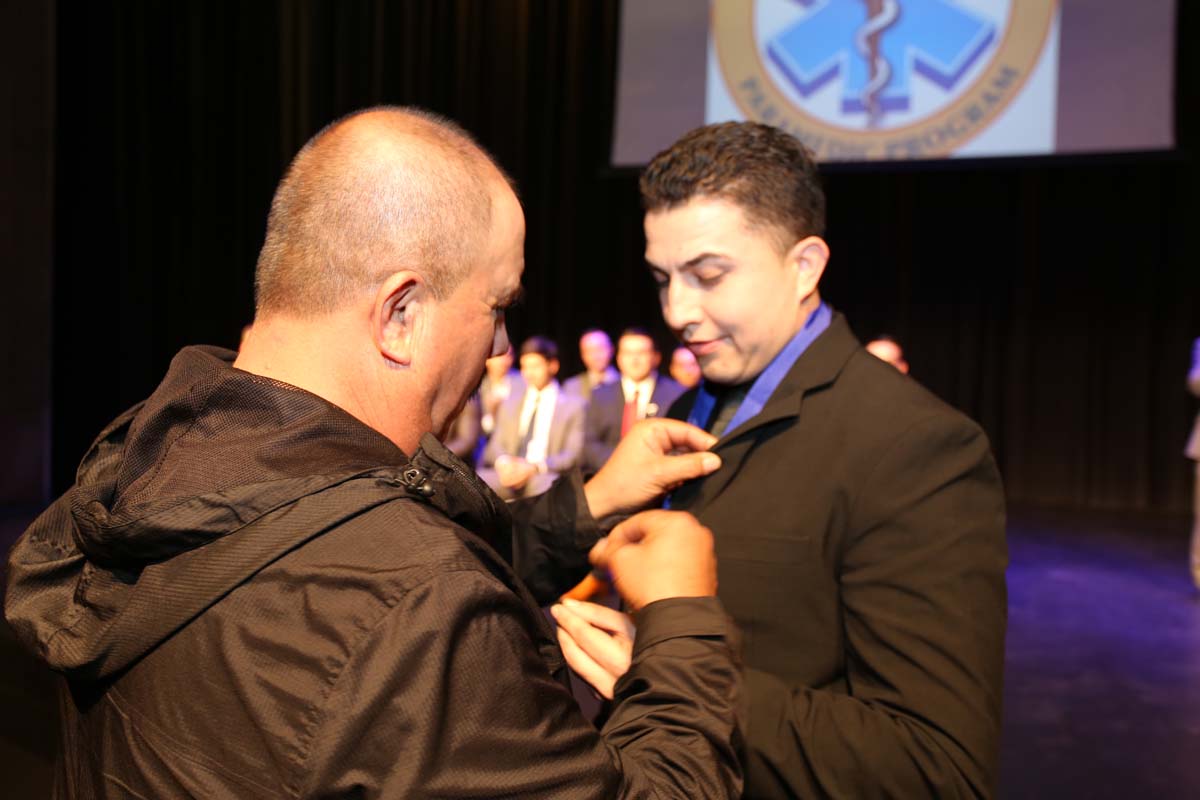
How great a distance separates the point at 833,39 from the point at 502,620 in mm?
7280

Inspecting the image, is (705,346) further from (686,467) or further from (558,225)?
(558,225)

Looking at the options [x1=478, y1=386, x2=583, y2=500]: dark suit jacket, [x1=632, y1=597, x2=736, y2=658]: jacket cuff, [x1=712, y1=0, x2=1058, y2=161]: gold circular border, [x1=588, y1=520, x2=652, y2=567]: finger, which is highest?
[x1=712, y1=0, x2=1058, y2=161]: gold circular border

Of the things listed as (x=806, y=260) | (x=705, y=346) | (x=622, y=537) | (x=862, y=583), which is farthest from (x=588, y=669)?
(x=806, y=260)

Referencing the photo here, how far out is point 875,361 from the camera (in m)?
1.38

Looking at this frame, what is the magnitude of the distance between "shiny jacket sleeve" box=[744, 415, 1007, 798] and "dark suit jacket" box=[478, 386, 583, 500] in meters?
4.47

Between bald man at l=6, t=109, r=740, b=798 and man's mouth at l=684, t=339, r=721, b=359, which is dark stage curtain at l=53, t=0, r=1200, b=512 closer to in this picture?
man's mouth at l=684, t=339, r=721, b=359

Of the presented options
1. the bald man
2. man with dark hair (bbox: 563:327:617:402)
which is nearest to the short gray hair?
the bald man

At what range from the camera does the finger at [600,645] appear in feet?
3.46

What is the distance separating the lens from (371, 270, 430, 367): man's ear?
3.03ft

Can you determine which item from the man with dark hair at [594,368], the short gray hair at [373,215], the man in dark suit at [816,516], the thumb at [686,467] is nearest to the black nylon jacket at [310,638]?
the short gray hair at [373,215]

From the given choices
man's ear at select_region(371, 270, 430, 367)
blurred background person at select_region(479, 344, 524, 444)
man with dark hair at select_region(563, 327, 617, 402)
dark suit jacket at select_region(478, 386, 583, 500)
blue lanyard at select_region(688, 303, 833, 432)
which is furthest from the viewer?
blurred background person at select_region(479, 344, 524, 444)

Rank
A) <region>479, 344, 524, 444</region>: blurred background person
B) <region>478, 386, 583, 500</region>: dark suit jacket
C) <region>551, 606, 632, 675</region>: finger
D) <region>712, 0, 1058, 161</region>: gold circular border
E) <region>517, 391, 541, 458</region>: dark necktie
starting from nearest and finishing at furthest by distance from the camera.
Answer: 1. <region>551, 606, 632, 675</region>: finger
2. <region>478, 386, 583, 500</region>: dark suit jacket
3. <region>517, 391, 541, 458</region>: dark necktie
4. <region>712, 0, 1058, 161</region>: gold circular border
5. <region>479, 344, 524, 444</region>: blurred background person

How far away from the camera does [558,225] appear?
1022 centimetres

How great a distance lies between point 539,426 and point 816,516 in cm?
481
